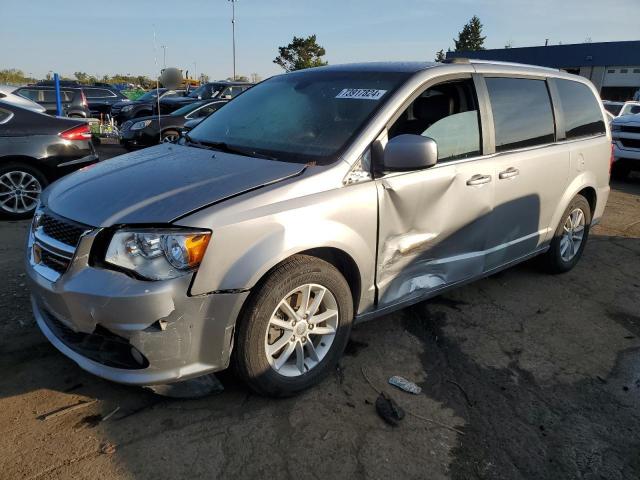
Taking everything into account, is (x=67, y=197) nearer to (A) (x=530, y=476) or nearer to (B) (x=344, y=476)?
(B) (x=344, y=476)

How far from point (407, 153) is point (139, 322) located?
1.64 metres

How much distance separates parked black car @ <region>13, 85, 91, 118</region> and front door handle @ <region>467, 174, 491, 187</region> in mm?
15985

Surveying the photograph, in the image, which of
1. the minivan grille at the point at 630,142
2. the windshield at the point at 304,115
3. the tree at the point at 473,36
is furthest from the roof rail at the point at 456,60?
the tree at the point at 473,36

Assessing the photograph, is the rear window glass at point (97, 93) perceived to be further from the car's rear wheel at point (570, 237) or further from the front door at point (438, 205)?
the front door at point (438, 205)

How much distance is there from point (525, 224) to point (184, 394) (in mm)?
2895

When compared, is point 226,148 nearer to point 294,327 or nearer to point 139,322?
point 294,327

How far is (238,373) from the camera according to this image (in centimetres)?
263

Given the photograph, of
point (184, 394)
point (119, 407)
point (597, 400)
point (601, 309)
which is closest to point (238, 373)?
point (184, 394)

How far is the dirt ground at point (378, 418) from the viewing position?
2359 mm

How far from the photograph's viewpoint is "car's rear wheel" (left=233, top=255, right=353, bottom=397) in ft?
8.32

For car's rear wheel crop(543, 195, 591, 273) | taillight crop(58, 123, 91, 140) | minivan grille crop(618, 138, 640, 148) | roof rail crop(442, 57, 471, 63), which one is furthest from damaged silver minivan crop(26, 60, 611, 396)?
minivan grille crop(618, 138, 640, 148)

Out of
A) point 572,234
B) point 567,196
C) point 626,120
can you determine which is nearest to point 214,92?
point 626,120

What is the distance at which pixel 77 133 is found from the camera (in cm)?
647

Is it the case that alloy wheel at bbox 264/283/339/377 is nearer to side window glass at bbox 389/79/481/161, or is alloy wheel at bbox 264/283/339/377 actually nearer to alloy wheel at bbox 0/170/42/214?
side window glass at bbox 389/79/481/161
